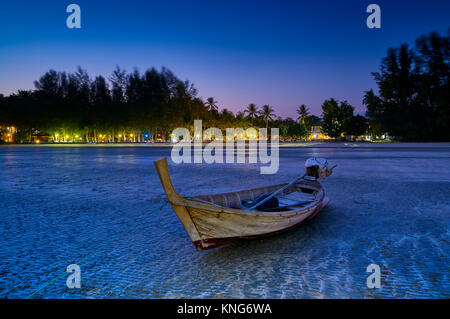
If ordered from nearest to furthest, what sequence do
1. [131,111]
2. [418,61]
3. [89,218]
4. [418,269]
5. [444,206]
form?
[418,269] → [89,218] → [444,206] → [418,61] → [131,111]

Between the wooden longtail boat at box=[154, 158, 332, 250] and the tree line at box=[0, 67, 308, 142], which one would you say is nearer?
the wooden longtail boat at box=[154, 158, 332, 250]

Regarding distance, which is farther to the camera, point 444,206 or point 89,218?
point 444,206

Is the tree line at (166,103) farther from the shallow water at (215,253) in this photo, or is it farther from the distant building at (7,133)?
the shallow water at (215,253)

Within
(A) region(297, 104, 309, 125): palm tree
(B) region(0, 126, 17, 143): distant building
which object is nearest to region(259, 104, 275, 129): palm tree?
(A) region(297, 104, 309, 125): palm tree

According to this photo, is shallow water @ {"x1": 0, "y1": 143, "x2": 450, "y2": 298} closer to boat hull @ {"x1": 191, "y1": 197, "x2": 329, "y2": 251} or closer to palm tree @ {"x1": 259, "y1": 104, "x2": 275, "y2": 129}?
boat hull @ {"x1": 191, "y1": 197, "x2": 329, "y2": 251}

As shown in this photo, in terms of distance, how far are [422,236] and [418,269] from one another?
1712 mm

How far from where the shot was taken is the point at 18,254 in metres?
4.87

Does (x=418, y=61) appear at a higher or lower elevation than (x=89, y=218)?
higher

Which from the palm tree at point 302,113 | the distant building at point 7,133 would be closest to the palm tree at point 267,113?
the palm tree at point 302,113

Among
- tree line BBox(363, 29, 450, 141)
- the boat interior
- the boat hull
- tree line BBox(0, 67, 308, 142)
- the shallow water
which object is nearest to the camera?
the shallow water

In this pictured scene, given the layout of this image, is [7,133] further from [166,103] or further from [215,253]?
[215,253]

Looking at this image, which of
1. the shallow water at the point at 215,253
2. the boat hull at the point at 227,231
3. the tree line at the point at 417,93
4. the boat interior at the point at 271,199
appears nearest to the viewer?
the shallow water at the point at 215,253
